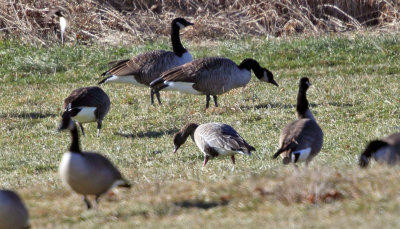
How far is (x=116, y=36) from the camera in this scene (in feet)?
67.5

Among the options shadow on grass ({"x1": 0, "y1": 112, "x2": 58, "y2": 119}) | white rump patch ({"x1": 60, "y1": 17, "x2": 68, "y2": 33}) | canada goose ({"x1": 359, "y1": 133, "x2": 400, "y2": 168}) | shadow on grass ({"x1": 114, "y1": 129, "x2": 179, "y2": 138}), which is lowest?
shadow on grass ({"x1": 114, "y1": 129, "x2": 179, "y2": 138})

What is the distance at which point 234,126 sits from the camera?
11852 millimetres

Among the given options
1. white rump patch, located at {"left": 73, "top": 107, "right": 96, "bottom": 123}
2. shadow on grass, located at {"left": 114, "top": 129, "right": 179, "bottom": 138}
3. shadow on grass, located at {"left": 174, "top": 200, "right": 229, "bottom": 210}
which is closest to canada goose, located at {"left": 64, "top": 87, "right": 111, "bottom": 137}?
white rump patch, located at {"left": 73, "top": 107, "right": 96, "bottom": 123}

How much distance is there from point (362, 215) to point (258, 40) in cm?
1427

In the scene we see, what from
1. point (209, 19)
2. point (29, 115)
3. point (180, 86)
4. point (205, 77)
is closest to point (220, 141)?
point (205, 77)

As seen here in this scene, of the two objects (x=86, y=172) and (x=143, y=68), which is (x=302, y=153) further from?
(x=143, y=68)

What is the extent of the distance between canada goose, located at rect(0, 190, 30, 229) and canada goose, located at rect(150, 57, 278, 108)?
7531mm

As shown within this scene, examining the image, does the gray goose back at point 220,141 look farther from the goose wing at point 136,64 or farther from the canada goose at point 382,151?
the goose wing at point 136,64

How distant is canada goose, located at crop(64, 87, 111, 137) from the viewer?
1145cm

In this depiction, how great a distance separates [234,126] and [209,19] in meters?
9.83

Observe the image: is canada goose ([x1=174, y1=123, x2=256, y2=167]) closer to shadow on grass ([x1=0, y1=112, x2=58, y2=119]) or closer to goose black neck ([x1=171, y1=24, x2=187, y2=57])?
shadow on grass ([x1=0, y1=112, x2=58, y2=119])

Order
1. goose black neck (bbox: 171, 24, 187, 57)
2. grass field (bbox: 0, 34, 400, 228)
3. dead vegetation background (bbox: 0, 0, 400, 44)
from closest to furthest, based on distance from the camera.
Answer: grass field (bbox: 0, 34, 400, 228)
goose black neck (bbox: 171, 24, 187, 57)
dead vegetation background (bbox: 0, 0, 400, 44)

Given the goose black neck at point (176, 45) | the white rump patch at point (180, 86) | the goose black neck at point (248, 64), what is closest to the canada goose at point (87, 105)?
the white rump patch at point (180, 86)

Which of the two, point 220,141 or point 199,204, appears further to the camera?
point 220,141
